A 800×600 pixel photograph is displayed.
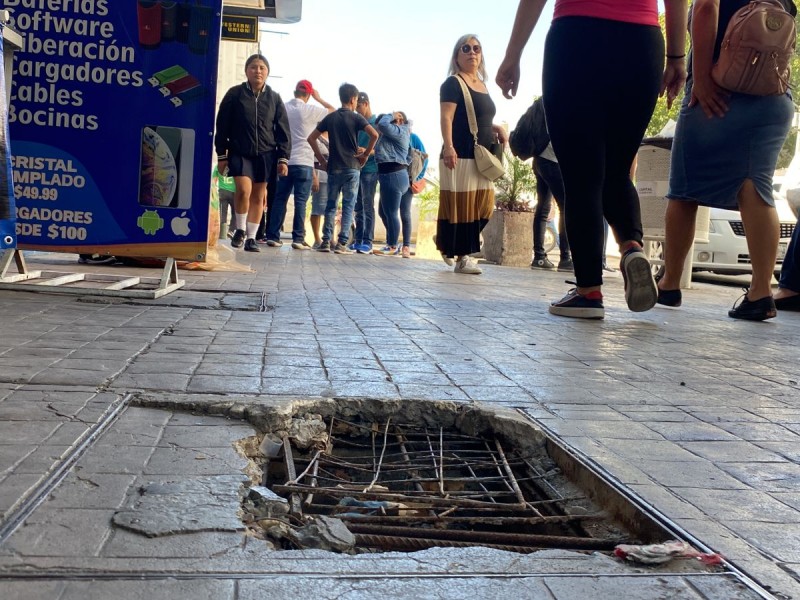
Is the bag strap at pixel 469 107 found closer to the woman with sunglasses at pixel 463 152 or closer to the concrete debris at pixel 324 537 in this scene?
the woman with sunglasses at pixel 463 152

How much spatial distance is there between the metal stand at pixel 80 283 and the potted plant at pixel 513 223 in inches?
265

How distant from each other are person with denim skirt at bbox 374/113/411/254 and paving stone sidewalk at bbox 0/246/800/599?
7114 millimetres

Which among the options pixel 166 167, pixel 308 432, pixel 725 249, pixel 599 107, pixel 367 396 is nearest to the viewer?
pixel 308 432

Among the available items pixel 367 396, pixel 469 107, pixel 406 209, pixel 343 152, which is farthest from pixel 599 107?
pixel 406 209

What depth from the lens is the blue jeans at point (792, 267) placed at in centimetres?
615

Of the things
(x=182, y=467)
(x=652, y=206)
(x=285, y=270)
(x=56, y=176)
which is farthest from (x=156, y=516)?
(x=652, y=206)

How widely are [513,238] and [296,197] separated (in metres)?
3.18

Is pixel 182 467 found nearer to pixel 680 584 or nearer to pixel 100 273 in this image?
pixel 680 584

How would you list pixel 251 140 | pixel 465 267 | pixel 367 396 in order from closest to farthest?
1. pixel 367 396
2. pixel 465 267
3. pixel 251 140

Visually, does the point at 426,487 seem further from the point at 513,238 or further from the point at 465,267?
the point at 513,238

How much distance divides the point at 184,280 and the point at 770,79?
13.2 ft

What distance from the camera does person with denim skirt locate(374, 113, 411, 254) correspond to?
1245cm

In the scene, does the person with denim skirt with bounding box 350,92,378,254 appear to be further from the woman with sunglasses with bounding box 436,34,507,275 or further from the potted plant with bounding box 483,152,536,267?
the woman with sunglasses with bounding box 436,34,507,275

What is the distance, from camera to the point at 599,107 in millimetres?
4871
